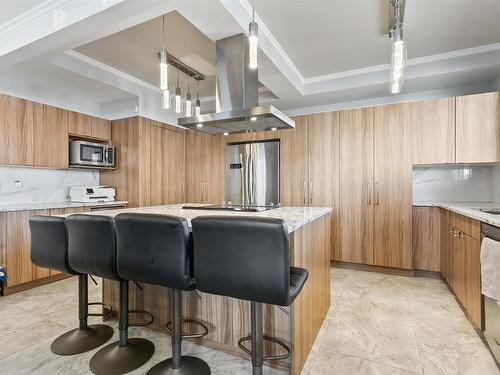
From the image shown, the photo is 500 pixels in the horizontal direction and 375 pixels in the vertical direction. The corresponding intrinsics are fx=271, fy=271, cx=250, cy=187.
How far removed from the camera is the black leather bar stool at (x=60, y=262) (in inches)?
70.2

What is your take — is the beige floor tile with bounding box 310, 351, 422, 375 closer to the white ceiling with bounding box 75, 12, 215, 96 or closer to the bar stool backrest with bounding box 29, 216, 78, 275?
the bar stool backrest with bounding box 29, 216, 78, 275

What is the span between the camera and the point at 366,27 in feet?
8.52

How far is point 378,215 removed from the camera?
141 inches

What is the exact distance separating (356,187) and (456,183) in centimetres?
133

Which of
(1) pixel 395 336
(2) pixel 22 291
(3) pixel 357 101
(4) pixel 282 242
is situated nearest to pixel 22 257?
(2) pixel 22 291

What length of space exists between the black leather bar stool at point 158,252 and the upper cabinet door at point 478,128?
11.2 feet

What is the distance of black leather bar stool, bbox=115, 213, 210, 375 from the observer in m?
1.39

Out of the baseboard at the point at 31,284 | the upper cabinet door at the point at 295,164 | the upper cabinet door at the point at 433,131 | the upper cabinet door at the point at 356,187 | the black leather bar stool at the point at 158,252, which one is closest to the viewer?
the black leather bar stool at the point at 158,252

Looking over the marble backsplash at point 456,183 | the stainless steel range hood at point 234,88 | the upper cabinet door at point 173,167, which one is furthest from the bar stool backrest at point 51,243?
the marble backsplash at point 456,183

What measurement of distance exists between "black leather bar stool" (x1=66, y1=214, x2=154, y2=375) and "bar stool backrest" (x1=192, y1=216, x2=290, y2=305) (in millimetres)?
625

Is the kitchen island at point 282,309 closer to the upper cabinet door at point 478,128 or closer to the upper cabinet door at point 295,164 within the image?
the upper cabinet door at point 295,164

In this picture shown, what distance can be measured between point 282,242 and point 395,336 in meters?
1.61

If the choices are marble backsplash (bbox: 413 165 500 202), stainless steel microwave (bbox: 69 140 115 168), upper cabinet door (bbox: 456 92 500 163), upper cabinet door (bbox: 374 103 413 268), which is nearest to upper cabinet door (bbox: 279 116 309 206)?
upper cabinet door (bbox: 374 103 413 268)

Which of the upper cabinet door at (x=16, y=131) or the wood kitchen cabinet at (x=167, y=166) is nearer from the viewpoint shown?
the upper cabinet door at (x=16, y=131)
